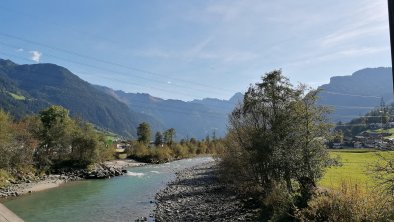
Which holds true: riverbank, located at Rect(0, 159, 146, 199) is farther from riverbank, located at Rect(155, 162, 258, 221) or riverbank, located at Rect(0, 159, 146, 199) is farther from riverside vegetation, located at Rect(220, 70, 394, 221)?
riverside vegetation, located at Rect(220, 70, 394, 221)

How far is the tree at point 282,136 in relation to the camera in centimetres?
2691

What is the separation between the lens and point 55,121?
284 ft

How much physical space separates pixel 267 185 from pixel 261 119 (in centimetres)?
565

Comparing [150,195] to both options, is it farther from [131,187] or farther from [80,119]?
[80,119]

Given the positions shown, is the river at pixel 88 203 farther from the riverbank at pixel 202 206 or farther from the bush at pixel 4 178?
the bush at pixel 4 178

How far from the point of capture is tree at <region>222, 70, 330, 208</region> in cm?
2691

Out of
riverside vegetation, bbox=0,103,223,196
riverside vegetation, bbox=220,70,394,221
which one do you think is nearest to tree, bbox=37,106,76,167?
riverside vegetation, bbox=0,103,223,196

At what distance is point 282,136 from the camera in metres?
28.2

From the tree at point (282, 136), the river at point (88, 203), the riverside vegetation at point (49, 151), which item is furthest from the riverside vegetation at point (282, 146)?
the riverside vegetation at point (49, 151)

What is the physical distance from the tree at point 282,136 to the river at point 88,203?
432 inches

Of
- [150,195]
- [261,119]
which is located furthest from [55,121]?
[261,119]

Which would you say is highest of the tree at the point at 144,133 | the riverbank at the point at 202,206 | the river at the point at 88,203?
the tree at the point at 144,133

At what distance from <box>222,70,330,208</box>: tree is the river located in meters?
11.0

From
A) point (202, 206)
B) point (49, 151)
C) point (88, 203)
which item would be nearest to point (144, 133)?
point (49, 151)
